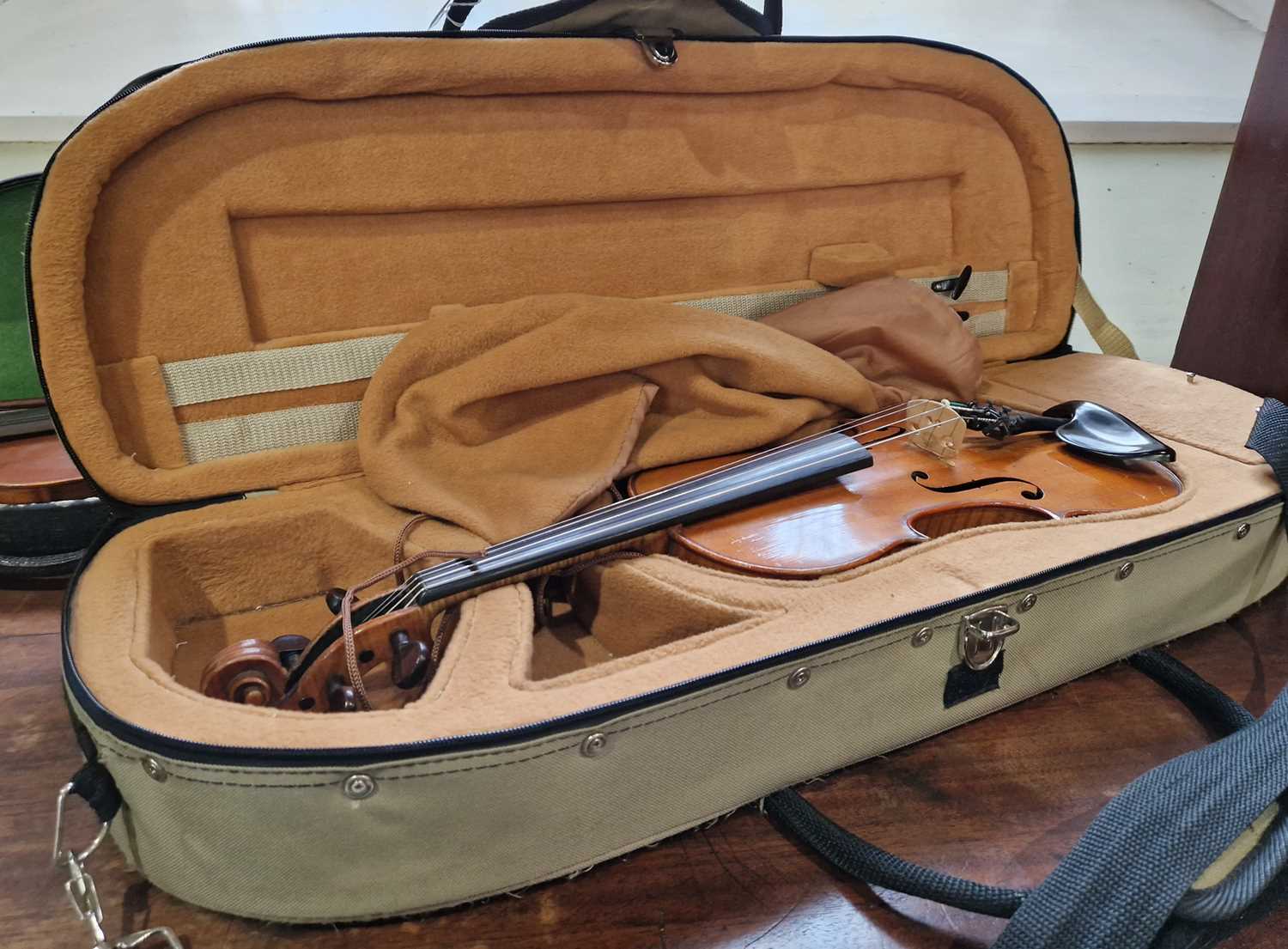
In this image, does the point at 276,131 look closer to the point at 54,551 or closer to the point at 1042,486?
the point at 54,551

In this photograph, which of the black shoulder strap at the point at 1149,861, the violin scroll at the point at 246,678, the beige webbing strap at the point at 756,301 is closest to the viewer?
the black shoulder strap at the point at 1149,861

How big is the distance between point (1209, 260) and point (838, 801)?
1094 mm

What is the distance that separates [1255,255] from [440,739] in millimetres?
1333

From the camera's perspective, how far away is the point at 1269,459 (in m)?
1.00

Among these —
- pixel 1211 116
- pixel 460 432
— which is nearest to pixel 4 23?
pixel 460 432

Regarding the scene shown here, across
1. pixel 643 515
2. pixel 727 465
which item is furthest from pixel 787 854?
pixel 727 465

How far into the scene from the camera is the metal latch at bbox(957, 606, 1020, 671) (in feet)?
2.65

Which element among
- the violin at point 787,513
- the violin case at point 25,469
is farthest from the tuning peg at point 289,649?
the violin case at point 25,469

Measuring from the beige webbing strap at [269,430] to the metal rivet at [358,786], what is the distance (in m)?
0.51

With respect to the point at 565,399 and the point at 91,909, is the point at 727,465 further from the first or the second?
the point at 91,909

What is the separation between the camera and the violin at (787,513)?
74 cm

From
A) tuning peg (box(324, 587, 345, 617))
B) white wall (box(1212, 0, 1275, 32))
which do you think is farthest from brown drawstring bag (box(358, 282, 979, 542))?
white wall (box(1212, 0, 1275, 32))

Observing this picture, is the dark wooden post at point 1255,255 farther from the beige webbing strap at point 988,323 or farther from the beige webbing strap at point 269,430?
the beige webbing strap at point 269,430

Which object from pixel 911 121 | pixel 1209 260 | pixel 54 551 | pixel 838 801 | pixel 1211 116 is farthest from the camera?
pixel 1211 116
